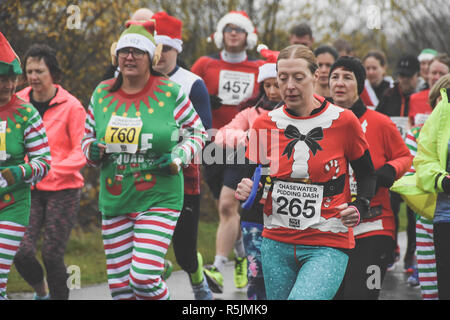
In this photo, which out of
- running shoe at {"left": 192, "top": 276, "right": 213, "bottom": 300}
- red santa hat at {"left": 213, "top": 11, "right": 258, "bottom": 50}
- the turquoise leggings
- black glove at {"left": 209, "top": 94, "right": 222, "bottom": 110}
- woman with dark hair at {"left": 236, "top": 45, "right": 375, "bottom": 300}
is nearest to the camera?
the turquoise leggings

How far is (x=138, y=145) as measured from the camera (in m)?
5.54

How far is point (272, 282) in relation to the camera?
479 centimetres

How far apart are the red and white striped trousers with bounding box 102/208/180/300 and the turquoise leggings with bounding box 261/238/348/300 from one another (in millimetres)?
952

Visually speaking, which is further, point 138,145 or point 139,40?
point 139,40

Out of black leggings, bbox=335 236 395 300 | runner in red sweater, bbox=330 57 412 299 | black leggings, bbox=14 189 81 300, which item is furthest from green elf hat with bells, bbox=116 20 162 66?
black leggings, bbox=335 236 395 300

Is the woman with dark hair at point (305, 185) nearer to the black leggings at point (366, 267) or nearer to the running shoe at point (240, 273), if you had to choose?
the black leggings at point (366, 267)

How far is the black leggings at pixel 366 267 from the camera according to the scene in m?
5.41

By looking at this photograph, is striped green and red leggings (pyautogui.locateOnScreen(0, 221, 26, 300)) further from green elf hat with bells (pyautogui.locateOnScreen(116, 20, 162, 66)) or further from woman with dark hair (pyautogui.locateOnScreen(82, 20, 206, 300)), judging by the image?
green elf hat with bells (pyautogui.locateOnScreen(116, 20, 162, 66))

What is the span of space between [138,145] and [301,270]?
61.4 inches

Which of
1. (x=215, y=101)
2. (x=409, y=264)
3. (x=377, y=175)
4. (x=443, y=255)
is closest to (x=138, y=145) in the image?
(x=377, y=175)

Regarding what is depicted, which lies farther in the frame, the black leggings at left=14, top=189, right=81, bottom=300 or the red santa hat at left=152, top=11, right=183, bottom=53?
the red santa hat at left=152, top=11, right=183, bottom=53

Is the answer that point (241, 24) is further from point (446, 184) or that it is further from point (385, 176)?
point (446, 184)

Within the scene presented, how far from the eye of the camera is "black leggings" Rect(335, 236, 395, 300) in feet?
17.7

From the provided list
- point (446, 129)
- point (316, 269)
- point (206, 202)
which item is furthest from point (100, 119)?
point (206, 202)
